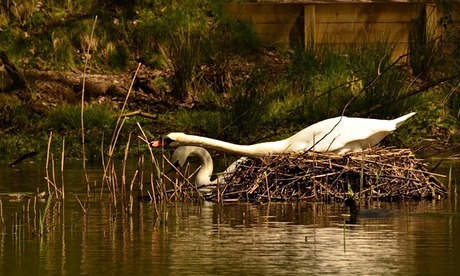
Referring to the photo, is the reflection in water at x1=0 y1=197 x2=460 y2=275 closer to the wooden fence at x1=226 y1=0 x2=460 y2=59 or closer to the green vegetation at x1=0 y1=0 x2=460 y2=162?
the green vegetation at x1=0 y1=0 x2=460 y2=162

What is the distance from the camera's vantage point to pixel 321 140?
55.4 feet

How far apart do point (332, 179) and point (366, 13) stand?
1323cm

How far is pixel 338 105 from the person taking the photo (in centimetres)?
2433

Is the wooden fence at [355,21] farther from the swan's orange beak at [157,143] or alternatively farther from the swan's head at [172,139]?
the swan's orange beak at [157,143]

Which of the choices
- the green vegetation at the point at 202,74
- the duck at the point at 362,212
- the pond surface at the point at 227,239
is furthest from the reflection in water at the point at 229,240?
the green vegetation at the point at 202,74

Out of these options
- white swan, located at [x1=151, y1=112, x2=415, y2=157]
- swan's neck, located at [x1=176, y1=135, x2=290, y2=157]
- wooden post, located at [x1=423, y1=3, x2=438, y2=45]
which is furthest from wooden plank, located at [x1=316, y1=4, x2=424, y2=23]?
swan's neck, located at [x1=176, y1=135, x2=290, y2=157]

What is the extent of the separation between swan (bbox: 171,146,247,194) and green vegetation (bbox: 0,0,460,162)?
14.6 feet

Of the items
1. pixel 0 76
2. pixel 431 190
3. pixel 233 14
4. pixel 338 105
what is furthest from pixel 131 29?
pixel 431 190

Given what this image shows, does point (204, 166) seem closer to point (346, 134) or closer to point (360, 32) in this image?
point (346, 134)

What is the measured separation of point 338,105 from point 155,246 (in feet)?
39.0

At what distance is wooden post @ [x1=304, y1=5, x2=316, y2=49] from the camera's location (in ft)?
93.7

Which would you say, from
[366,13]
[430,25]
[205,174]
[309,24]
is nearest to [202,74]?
[309,24]

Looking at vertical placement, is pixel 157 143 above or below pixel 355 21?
below

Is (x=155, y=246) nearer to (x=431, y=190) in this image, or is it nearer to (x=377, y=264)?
(x=377, y=264)
